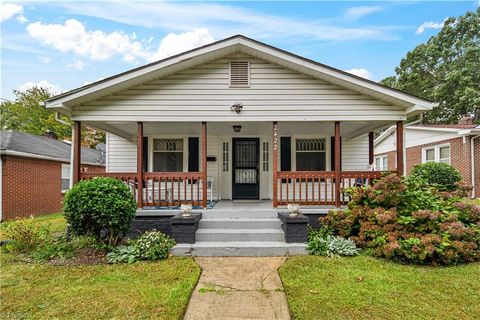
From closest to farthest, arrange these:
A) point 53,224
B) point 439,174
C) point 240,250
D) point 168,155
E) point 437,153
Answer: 1. point 240,250
2. point 53,224
3. point 168,155
4. point 439,174
5. point 437,153

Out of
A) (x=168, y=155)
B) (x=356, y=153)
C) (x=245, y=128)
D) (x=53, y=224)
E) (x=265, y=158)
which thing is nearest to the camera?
(x=245, y=128)

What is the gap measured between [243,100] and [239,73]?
0.69m

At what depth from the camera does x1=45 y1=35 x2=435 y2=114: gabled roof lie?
19.9 feet

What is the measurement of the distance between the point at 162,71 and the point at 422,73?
30160 millimetres

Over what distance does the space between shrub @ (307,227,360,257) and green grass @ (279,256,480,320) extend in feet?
0.77

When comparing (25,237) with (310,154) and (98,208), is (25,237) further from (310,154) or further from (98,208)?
(310,154)

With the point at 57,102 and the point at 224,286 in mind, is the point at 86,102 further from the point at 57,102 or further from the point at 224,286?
the point at 224,286

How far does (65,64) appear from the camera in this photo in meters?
17.9

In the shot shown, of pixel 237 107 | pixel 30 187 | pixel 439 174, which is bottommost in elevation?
pixel 30 187

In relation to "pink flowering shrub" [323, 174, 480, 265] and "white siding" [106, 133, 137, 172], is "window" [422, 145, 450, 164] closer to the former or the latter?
"pink flowering shrub" [323, 174, 480, 265]

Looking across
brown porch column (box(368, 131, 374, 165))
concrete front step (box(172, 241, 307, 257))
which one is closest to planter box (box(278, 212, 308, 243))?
concrete front step (box(172, 241, 307, 257))

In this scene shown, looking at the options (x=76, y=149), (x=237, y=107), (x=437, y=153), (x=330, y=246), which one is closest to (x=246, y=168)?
(x=237, y=107)

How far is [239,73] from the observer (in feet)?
21.4

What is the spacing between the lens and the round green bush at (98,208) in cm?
477
